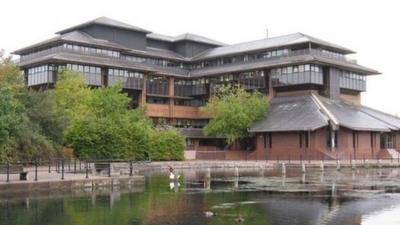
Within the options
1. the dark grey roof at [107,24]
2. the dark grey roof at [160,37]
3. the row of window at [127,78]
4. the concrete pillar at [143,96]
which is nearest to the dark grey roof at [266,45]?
the dark grey roof at [160,37]

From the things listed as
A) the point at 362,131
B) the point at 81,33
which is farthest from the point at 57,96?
the point at 362,131

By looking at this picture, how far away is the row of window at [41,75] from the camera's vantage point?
80875 millimetres

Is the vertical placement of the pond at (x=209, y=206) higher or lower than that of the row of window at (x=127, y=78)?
lower

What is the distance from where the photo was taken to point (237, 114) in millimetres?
81875

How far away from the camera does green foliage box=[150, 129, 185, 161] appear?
228ft

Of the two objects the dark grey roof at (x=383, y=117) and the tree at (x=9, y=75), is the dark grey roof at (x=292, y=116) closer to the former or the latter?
the dark grey roof at (x=383, y=117)

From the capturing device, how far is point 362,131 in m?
80.4

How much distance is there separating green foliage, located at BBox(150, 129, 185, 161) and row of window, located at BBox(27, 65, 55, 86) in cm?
1893

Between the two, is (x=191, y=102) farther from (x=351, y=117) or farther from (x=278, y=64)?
(x=351, y=117)

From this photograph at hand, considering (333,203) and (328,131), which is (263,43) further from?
(333,203)

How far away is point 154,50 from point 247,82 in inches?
715

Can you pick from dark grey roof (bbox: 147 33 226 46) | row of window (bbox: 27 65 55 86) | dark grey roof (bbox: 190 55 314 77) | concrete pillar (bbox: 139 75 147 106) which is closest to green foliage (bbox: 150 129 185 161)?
concrete pillar (bbox: 139 75 147 106)

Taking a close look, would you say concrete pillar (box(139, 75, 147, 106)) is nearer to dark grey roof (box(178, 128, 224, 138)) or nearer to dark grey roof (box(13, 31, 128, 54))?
dark grey roof (box(13, 31, 128, 54))

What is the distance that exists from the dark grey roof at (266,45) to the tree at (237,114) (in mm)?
8918
